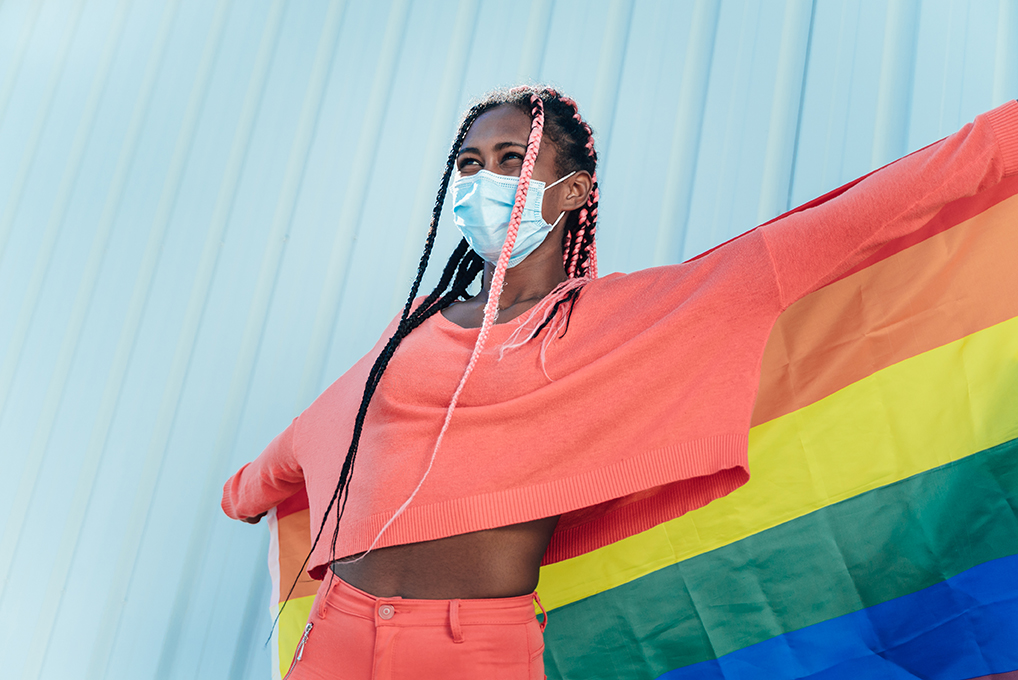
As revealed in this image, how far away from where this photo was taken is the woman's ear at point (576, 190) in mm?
1534

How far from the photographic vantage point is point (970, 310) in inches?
49.7

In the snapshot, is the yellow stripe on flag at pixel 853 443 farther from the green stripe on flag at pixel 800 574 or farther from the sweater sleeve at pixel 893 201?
the sweater sleeve at pixel 893 201

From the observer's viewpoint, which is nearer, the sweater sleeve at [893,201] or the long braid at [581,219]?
the sweater sleeve at [893,201]

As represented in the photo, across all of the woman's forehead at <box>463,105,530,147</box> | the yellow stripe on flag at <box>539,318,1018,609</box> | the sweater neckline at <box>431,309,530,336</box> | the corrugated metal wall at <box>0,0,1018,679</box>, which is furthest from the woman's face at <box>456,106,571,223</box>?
the yellow stripe on flag at <box>539,318,1018,609</box>

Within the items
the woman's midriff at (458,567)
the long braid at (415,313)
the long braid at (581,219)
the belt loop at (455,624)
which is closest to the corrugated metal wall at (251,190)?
the long braid at (581,219)

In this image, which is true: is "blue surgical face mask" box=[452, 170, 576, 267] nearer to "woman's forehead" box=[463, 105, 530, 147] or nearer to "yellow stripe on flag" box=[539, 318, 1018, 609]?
"woman's forehead" box=[463, 105, 530, 147]

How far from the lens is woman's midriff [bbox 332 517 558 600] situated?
1191mm

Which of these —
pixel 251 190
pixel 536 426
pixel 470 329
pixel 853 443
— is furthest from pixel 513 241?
pixel 251 190

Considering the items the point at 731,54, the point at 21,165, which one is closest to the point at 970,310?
the point at 731,54

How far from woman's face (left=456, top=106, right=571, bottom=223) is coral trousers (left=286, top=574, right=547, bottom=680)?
759 mm

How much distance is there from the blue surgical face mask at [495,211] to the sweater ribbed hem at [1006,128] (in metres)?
0.75

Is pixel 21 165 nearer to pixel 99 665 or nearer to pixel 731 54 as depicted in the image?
pixel 99 665

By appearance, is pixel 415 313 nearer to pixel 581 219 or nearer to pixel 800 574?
pixel 581 219

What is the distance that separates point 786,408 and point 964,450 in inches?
11.3
